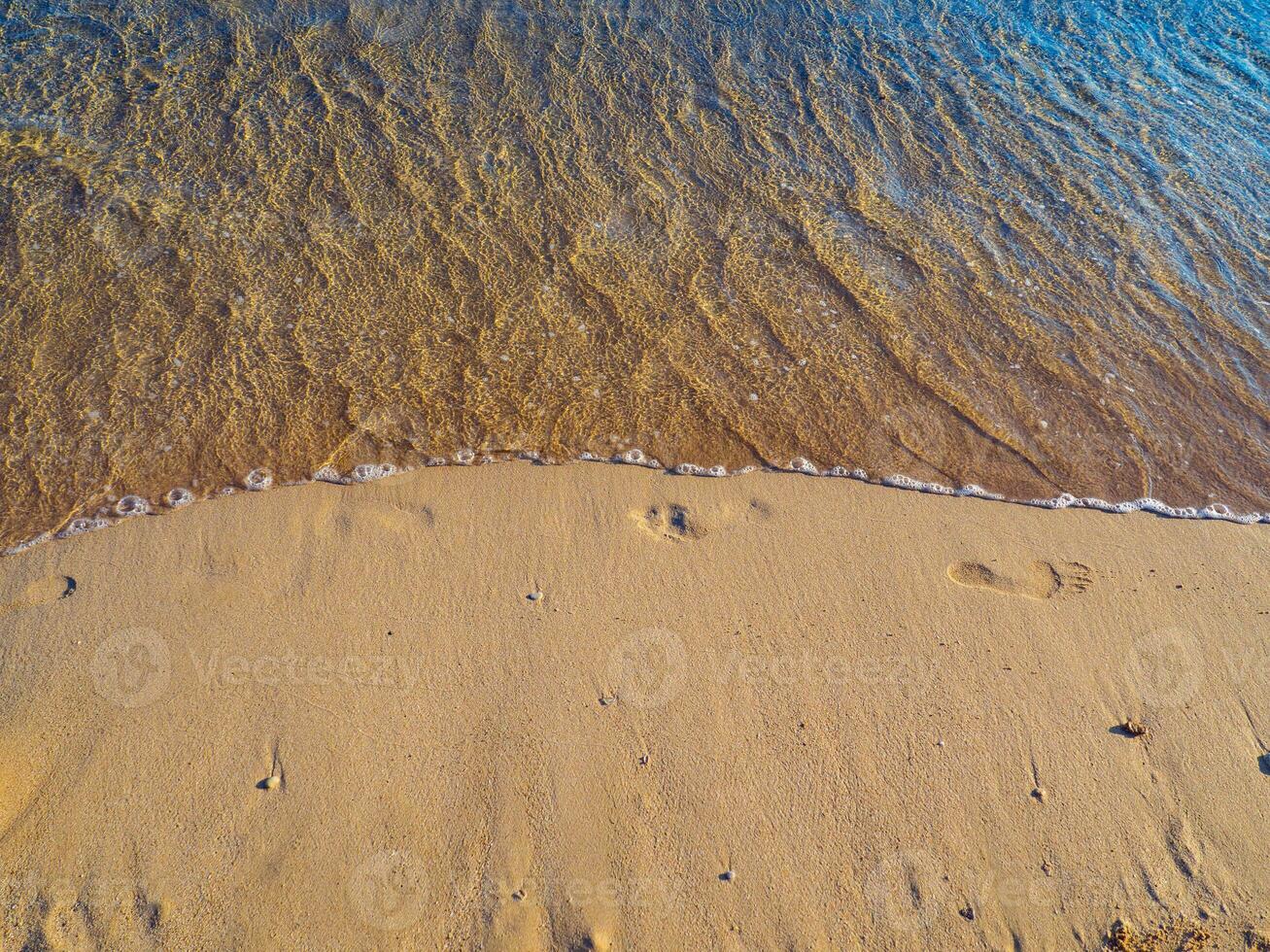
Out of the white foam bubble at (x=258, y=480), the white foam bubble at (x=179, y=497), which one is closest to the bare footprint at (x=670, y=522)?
the white foam bubble at (x=258, y=480)

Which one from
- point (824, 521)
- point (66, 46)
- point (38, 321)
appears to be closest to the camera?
point (824, 521)

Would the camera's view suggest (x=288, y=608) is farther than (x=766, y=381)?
No

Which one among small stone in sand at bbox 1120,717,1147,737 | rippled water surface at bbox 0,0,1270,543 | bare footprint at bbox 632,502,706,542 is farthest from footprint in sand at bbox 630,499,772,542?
small stone in sand at bbox 1120,717,1147,737

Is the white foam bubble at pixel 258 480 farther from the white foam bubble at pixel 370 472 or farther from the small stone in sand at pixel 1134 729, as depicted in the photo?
the small stone in sand at pixel 1134 729

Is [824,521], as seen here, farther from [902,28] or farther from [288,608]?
[902,28]

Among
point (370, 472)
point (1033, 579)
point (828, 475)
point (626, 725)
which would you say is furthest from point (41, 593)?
point (1033, 579)

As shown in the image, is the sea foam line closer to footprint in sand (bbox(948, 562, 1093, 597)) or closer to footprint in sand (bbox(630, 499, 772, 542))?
footprint in sand (bbox(630, 499, 772, 542))

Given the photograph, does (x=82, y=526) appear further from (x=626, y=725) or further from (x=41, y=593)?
(x=626, y=725)

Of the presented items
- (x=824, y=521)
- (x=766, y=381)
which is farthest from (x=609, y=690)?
(x=766, y=381)
